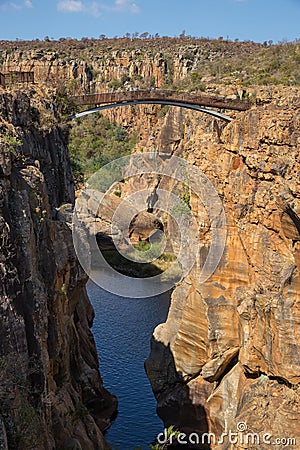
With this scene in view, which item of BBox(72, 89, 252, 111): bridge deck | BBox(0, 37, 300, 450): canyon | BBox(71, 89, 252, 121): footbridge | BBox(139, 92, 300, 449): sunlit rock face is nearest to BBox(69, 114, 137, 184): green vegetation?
BBox(72, 89, 252, 111): bridge deck

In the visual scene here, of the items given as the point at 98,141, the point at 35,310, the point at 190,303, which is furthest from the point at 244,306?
the point at 98,141

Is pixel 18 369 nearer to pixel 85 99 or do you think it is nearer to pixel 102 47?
pixel 85 99

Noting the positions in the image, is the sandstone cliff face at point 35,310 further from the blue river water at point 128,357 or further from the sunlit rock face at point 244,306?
the sunlit rock face at point 244,306

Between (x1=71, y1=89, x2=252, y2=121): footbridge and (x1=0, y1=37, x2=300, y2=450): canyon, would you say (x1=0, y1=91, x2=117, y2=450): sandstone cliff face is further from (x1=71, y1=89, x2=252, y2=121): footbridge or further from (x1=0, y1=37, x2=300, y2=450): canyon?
(x1=71, y1=89, x2=252, y2=121): footbridge

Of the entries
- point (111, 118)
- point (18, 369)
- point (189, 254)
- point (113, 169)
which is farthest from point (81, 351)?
point (111, 118)

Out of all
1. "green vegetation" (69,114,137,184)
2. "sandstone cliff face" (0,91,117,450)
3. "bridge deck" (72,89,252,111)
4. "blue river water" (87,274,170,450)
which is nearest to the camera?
"sandstone cliff face" (0,91,117,450)

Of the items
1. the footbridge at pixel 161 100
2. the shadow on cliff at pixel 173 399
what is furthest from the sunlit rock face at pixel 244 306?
the footbridge at pixel 161 100
